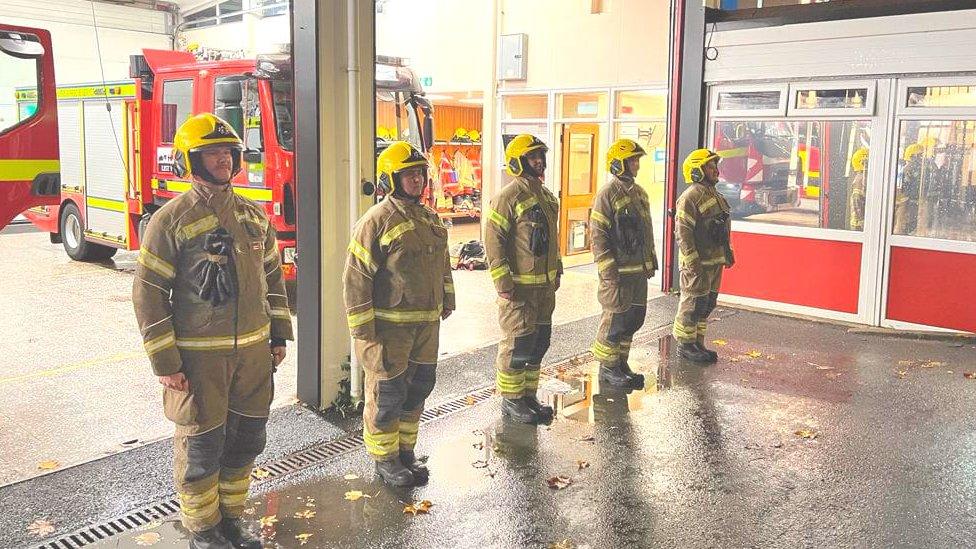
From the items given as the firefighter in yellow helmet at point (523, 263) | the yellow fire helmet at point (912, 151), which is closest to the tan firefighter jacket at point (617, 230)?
the firefighter in yellow helmet at point (523, 263)

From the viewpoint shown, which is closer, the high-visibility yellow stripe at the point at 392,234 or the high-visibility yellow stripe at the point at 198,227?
the high-visibility yellow stripe at the point at 198,227

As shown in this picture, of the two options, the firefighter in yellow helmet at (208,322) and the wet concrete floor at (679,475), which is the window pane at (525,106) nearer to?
the wet concrete floor at (679,475)

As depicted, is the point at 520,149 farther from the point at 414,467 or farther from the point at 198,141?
the point at 198,141

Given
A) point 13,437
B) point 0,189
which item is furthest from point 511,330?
point 0,189

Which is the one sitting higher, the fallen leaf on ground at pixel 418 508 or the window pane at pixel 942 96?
the window pane at pixel 942 96

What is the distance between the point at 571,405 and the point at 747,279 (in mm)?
5058

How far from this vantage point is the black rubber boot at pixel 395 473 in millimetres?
4816

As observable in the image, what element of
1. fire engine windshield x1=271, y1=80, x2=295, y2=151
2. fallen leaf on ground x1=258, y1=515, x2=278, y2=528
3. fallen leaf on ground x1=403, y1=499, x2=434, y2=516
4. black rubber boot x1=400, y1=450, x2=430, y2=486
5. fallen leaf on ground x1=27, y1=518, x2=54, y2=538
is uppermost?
fire engine windshield x1=271, y1=80, x2=295, y2=151

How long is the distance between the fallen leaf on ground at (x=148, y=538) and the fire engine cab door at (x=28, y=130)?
4111mm

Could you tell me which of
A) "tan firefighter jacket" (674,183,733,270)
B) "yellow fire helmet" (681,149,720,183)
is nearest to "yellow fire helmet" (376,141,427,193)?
"tan firefighter jacket" (674,183,733,270)

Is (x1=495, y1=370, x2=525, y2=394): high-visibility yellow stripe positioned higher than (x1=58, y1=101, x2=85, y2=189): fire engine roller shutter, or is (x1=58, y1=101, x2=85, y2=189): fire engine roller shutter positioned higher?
(x1=58, y1=101, x2=85, y2=189): fire engine roller shutter

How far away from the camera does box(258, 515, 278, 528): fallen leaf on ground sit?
4.34 metres

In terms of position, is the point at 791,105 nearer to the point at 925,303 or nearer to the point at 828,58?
the point at 828,58

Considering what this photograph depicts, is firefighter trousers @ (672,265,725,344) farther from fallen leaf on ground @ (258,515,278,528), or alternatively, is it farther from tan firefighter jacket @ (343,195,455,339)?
fallen leaf on ground @ (258,515,278,528)
